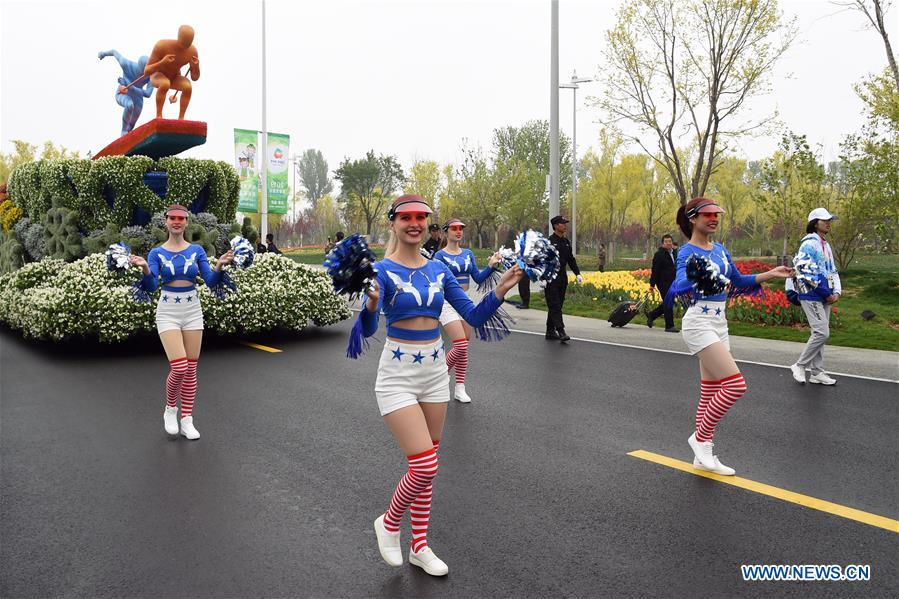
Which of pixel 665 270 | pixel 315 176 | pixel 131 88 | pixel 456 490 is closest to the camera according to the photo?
pixel 456 490

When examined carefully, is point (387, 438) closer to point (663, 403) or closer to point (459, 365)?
point (459, 365)

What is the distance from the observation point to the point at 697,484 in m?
5.29

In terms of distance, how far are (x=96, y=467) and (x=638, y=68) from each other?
21996 millimetres

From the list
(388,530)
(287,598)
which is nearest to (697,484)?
(388,530)

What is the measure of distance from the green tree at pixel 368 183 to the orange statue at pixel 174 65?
46565 millimetres

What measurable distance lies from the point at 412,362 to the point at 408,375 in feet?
0.23

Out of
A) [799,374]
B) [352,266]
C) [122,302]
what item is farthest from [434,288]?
[122,302]

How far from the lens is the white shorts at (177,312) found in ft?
22.0

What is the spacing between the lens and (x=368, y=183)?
2469 inches

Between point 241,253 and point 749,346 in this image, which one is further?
point 749,346

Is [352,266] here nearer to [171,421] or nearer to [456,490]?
[456,490]

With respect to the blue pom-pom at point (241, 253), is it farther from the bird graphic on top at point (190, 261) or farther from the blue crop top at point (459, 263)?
the blue crop top at point (459, 263)

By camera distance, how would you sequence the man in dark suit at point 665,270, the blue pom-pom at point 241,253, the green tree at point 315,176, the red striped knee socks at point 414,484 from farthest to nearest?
the green tree at point 315,176, the man in dark suit at point 665,270, the blue pom-pom at point 241,253, the red striped knee socks at point 414,484

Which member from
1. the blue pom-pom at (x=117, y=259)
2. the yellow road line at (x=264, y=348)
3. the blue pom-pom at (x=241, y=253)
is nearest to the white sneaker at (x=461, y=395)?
the blue pom-pom at (x=241, y=253)
